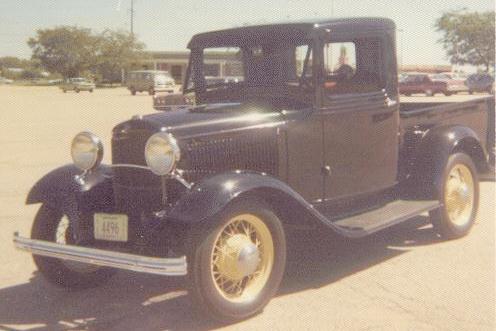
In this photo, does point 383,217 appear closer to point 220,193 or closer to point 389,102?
point 389,102

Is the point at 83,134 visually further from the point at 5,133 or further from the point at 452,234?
the point at 5,133

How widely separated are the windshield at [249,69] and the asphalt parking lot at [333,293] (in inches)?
58.2

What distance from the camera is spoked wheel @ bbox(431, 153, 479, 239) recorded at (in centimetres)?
600

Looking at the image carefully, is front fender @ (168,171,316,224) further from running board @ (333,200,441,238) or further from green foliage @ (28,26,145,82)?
green foliage @ (28,26,145,82)

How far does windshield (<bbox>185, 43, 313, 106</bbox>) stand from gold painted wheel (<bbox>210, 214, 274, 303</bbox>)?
1363 mm

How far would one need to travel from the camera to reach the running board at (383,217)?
5.01 metres

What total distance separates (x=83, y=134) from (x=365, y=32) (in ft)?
8.02

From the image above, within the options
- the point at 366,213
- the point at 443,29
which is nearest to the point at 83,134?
the point at 366,213

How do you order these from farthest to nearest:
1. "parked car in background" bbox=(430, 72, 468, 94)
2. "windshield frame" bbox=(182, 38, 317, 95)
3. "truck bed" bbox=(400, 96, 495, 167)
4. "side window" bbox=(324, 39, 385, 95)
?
"parked car in background" bbox=(430, 72, 468, 94)
"truck bed" bbox=(400, 96, 495, 167)
"side window" bbox=(324, 39, 385, 95)
"windshield frame" bbox=(182, 38, 317, 95)

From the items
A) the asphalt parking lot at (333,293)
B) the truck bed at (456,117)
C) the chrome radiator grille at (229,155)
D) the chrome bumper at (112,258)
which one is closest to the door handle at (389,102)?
the truck bed at (456,117)

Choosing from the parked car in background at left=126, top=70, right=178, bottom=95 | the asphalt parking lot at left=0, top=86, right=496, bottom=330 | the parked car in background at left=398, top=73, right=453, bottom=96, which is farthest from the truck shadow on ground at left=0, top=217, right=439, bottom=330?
the parked car in background at left=126, top=70, right=178, bottom=95

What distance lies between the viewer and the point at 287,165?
4.91 metres

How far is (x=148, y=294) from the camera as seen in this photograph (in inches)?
189

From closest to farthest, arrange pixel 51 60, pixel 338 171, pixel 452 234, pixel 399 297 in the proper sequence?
pixel 399 297
pixel 338 171
pixel 452 234
pixel 51 60
